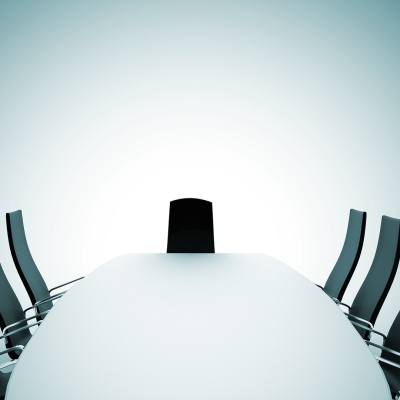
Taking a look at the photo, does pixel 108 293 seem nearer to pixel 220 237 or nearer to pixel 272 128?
pixel 220 237

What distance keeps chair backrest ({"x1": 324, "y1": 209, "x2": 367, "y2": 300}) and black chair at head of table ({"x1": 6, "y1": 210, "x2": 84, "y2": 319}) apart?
1.85 meters

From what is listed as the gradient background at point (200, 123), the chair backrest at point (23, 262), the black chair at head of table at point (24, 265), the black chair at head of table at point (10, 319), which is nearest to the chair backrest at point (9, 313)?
the black chair at head of table at point (10, 319)

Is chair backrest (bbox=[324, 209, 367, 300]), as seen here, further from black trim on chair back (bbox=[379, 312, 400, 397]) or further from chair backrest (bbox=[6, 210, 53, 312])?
chair backrest (bbox=[6, 210, 53, 312])

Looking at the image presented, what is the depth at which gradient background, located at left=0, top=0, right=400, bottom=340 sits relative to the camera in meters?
6.03

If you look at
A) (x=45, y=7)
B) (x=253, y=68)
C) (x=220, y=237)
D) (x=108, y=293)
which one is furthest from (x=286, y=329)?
(x=45, y=7)

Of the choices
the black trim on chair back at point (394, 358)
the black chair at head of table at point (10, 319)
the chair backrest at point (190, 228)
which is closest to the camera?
the black trim on chair back at point (394, 358)

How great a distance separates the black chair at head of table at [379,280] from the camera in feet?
7.43

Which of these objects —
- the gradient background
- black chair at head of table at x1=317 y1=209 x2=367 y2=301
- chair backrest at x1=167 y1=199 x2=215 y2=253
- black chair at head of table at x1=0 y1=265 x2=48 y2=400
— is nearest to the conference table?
black chair at head of table at x1=0 y1=265 x2=48 y2=400

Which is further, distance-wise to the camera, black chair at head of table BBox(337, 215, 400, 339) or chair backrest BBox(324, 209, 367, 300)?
chair backrest BBox(324, 209, 367, 300)

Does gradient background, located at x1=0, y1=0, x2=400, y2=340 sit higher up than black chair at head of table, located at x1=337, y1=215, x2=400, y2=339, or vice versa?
gradient background, located at x1=0, y1=0, x2=400, y2=340

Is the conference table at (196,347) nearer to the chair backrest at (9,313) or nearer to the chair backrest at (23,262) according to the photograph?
the chair backrest at (9,313)

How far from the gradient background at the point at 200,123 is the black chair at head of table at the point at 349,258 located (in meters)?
2.99

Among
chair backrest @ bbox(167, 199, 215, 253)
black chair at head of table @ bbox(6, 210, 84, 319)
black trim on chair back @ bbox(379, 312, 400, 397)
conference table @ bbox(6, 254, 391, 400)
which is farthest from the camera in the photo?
chair backrest @ bbox(167, 199, 215, 253)

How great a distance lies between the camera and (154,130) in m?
6.40
